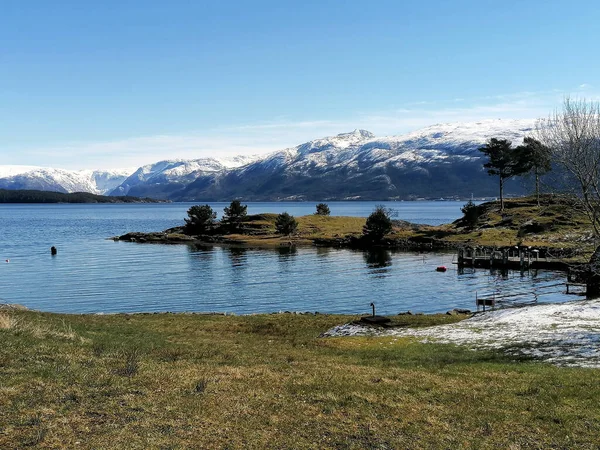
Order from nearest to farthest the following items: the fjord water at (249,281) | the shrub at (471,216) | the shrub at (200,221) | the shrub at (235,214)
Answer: the fjord water at (249,281) → the shrub at (471,216) → the shrub at (200,221) → the shrub at (235,214)

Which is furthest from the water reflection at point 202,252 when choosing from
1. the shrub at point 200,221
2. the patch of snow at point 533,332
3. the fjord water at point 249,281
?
the patch of snow at point 533,332

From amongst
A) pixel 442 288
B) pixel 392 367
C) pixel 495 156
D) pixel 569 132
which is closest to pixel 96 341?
pixel 392 367

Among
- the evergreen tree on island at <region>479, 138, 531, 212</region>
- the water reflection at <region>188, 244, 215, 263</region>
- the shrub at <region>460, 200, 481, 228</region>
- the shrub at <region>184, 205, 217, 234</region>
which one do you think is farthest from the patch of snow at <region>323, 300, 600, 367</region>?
the shrub at <region>184, 205, 217, 234</region>

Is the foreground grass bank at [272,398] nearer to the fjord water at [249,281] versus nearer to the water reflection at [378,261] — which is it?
the fjord water at [249,281]

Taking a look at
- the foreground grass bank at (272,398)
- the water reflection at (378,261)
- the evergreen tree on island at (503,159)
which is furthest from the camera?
the evergreen tree on island at (503,159)

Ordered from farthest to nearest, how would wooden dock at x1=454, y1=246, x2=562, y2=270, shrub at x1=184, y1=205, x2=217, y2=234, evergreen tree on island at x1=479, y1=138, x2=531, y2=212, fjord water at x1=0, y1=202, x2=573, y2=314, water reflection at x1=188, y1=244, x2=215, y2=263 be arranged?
shrub at x1=184, y1=205, x2=217, y2=234, evergreen tree on island at x1=479, y1=138, x2=531, y2=212, water reflection at x1=188, y1=244, x2=215, y2=263, wooden dock at x1=454, y1=246, x2=562, y2=270, fjord water at x1=0, y1=202, x2=573, y2=314

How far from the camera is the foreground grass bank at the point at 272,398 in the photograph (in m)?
14.7

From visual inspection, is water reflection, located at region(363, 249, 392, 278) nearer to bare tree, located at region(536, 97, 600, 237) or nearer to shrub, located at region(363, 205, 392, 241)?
shrub, located at region(363, 205, 392, 241)

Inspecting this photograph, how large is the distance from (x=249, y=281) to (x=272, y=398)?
6873cm

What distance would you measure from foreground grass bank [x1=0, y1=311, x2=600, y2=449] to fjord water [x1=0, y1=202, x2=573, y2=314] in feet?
125

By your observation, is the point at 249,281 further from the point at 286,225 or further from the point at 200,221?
the point at 200,221

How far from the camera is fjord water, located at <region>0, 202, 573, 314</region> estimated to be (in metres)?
66.8

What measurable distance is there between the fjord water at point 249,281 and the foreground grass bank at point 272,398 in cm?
3822

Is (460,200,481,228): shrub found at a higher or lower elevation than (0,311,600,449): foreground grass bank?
higher
